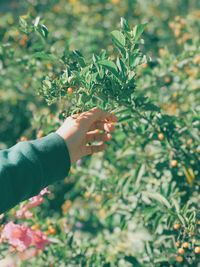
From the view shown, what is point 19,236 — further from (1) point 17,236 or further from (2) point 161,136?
(2) point 161,136

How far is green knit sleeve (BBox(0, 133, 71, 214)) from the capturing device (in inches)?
54.6

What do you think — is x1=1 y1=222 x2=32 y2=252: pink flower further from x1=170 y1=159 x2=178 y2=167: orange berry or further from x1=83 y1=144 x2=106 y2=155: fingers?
x1=170 y1=159 x2=178 y2=167: orange berry

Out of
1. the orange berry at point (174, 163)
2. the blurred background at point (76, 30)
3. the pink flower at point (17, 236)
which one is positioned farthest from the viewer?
the blurred background at point (76, 30)

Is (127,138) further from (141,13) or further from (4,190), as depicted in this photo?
(141,13)

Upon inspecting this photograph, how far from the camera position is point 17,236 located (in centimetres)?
180

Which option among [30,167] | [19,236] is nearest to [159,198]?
[19,236]

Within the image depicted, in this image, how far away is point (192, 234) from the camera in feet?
5.49

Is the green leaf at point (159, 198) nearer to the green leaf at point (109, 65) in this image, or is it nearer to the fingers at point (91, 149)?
the fingers at point (91, 149)

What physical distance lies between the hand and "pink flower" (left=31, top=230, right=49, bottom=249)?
18.8 inches

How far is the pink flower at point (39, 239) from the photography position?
1875mm

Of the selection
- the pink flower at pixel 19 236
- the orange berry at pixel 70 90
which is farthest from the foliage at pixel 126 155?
the pink flower at pixel 19 236

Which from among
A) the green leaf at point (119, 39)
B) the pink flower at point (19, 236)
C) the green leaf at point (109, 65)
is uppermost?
the green leaf at point (119, 39)

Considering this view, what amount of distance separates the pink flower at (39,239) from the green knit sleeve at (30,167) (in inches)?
18.5

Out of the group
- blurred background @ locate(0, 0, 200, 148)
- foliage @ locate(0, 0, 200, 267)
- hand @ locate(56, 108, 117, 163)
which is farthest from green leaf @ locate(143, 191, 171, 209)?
blurred background @ locate(0, 0, 200, 148)
